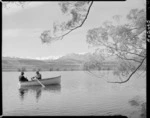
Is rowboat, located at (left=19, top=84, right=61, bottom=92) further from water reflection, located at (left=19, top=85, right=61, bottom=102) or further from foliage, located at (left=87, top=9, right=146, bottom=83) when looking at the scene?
foliage, located at (left=87, top=9, right=146, bottom=83)

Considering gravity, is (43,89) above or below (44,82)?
below

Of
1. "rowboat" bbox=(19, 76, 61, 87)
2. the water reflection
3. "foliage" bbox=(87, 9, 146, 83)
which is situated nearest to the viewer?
"foliage" bbox=(87, 9, 146, 83)

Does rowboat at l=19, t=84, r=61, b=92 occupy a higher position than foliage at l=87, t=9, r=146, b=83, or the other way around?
foliage at l=87, t=9, r=146, b=83

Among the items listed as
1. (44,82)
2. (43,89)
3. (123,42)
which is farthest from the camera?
(43,89)

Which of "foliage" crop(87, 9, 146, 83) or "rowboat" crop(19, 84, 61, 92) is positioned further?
"rowboat" crop(19, 84, 61, 92)

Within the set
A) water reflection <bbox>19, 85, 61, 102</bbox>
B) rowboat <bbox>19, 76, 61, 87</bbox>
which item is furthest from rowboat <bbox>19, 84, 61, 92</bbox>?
rowboat <bbox>19, 76, 61, 87</bbox>

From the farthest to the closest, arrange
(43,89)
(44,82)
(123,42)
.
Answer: (43,89) → (44,82) → (123,42)

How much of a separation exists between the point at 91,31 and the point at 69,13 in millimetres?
816

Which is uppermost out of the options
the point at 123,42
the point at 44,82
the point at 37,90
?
A: the point at 123,42

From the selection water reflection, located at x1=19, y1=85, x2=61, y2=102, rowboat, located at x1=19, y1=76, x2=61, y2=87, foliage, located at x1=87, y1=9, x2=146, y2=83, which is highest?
foliage, located at x1=87, y1=9, x2=146, y2=83

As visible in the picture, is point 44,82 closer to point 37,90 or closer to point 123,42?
point 37,90

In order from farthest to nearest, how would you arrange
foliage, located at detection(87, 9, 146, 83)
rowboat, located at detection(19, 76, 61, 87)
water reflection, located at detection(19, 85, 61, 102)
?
water reflection, located at detection(19, 85, 61, 102)
rowboat, located at detection(19, 76, 61, 87)
foliage, located at detection(87, 9, 146, 83)

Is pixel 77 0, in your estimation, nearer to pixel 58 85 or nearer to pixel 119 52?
pixel 119 52

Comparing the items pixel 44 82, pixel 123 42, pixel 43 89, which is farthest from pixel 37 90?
pixel 123 42
